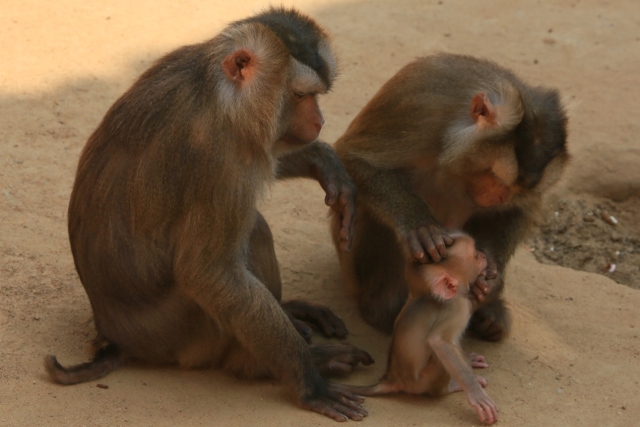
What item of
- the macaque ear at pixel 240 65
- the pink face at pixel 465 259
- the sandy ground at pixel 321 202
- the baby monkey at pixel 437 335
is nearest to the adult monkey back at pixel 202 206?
the macaque ear at pixel 240 65

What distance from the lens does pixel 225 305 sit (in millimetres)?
4738

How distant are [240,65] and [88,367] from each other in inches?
76.9

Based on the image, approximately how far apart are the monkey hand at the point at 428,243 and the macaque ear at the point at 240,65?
1476mm

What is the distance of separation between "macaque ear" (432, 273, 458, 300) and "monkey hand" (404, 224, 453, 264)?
0.59 feet

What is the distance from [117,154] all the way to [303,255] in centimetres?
227

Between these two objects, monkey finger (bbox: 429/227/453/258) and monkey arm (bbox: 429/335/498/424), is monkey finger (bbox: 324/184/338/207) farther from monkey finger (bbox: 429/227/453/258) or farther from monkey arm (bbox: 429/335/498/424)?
monkey arm (bbox: 429/335/498/424)

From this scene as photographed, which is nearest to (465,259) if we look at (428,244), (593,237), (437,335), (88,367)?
(428,244)

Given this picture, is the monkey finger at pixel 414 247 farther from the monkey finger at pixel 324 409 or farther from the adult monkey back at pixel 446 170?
the monkey finger at pixel 324 409

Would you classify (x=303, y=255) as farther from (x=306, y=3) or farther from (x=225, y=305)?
(x=306, y=3)

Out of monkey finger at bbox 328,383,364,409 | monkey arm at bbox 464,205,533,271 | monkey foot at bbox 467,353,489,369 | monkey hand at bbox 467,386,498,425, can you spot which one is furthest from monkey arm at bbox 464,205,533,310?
monkey finger at bbox 328,383,364,409

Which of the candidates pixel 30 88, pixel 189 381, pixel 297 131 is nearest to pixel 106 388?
pixel 189 381

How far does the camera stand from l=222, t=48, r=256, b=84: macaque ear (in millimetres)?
4473

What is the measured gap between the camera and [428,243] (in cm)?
516

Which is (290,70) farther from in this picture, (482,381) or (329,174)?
(482,381)
